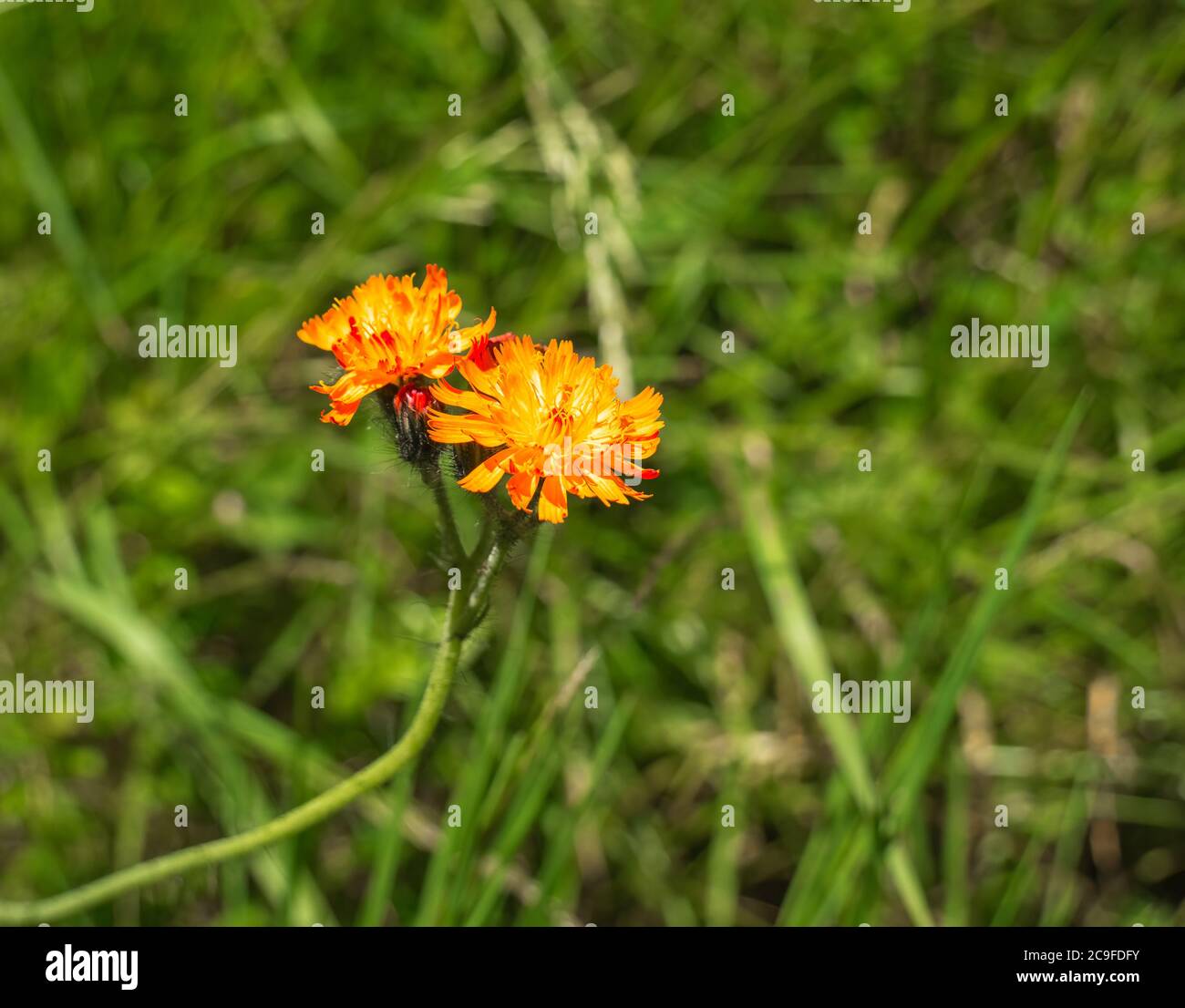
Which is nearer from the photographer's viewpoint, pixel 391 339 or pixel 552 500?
pixel 552 500

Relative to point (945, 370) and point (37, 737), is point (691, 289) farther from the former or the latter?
point (37, 737)

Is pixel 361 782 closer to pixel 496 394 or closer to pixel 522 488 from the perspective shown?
pixel 522 488

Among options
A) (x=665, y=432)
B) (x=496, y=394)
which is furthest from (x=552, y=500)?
(x=665, y=432)

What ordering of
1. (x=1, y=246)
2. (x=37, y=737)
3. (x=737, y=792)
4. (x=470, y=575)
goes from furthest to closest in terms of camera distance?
(x=1, y=246)
(x=737, y=792)
(x=37, y=737)
(x=470, y=575)

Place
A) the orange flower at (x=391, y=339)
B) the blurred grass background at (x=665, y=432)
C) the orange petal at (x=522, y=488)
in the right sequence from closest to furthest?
1. the orange petal at (x=522, y=488)
2. the orange flower at (x=391, y=339)
3. the blurred grass background at (x=665, y=432)

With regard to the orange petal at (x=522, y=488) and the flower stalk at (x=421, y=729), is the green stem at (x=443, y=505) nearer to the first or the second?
the flower stalk at (x=421, y=729)

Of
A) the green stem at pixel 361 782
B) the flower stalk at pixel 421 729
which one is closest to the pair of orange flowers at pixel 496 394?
the flower stalk at pixel 421 729

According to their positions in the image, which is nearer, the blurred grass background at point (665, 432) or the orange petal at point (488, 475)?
the orange petal at point (488, 475)
